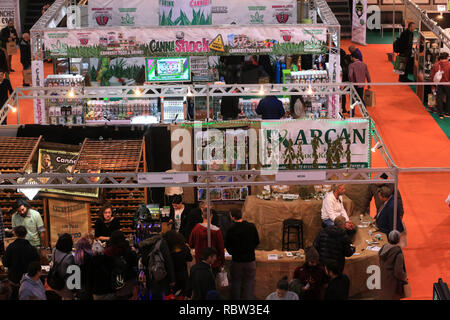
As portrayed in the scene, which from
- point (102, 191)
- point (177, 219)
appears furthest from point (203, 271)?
point (102, 191)

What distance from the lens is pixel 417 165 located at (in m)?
15.0

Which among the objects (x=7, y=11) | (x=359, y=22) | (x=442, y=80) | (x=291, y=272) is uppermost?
(x=7, y=11)

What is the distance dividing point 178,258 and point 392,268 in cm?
264

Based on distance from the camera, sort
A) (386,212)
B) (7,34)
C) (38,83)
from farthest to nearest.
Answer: (7,34), (38,83), (386,212)

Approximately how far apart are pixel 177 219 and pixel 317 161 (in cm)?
213

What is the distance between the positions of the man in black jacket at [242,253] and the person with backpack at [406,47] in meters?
11.3

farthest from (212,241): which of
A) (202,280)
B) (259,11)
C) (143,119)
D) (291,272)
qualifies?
(259,11)

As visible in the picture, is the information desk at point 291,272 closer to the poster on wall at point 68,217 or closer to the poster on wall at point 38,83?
the poster on wall at point 68,217

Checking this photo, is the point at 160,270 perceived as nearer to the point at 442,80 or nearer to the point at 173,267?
the point at 173,267

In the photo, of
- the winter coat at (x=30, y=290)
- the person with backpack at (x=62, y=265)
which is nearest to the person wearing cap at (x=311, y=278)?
the person with backpack at (x=62, y=265)

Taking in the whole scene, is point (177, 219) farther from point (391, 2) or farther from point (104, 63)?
point (391, 2)

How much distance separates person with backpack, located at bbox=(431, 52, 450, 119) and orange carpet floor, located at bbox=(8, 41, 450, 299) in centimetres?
37

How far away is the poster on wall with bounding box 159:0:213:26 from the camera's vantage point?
18062 mm

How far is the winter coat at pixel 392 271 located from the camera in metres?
9.30
